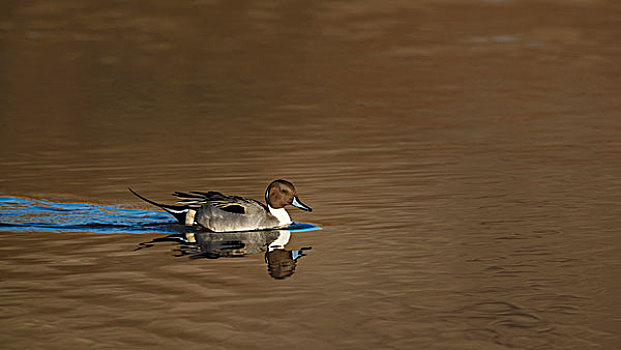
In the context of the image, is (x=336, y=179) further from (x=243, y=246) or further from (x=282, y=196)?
(x=243, y=246)

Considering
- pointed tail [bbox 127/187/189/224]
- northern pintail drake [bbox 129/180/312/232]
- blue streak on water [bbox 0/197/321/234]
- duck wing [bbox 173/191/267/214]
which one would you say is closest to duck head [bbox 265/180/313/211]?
northern pintail drake [bbox 129/180/312/232]

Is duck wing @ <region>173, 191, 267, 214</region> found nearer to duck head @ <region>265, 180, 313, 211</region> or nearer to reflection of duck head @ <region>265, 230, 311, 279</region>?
duck head @ <region>265, 180, 313, 211</region>

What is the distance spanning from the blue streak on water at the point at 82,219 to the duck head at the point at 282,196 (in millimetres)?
300

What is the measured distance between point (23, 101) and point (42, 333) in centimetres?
1890

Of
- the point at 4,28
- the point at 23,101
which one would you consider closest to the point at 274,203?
the point at 23,101

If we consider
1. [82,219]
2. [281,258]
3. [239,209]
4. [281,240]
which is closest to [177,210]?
[239,209]

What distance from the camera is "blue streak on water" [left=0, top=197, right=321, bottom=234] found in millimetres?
12328

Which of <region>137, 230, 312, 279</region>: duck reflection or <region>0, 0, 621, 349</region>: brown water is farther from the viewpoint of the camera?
<region>137, 230, 312, 279</region>: duck reflection

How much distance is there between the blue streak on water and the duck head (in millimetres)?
300

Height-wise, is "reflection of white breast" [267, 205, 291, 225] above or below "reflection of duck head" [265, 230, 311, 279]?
above

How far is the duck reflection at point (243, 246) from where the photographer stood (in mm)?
10461

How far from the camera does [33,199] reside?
1393 centimetres

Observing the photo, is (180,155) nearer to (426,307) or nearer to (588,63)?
(426,307)

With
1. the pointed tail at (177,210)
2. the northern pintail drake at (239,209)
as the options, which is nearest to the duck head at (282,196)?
the northern pintail drake at (239,209)
